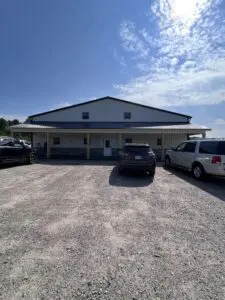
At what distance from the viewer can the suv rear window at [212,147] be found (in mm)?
8328

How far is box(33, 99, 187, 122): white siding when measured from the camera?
2275 centimetres

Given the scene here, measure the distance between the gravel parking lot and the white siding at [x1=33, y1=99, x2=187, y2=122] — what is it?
55.5 feet

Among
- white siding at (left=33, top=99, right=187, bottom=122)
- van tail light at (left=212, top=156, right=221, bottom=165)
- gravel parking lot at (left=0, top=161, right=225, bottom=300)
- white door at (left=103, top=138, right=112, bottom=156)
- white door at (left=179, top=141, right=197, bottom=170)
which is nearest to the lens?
gravel parking lot at (left=0, top=161, right=225, bottom=300)

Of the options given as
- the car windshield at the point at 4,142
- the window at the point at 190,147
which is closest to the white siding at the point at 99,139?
the car windshield at the point at 4,142

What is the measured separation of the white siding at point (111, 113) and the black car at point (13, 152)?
1009 centimetres

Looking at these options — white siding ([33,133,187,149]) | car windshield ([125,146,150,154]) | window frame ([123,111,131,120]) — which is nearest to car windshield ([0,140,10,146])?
car windshield ([125,146,150,154])

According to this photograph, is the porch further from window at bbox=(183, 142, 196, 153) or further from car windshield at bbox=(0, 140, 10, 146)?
window at bbox=(183, 142, 196, 153)

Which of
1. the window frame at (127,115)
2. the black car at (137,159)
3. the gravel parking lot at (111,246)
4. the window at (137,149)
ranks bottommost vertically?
the gravel parking lot at (111,246)

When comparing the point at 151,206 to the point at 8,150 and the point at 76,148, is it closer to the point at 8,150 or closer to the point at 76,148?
the point at 8,150

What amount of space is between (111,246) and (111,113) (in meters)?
20.2

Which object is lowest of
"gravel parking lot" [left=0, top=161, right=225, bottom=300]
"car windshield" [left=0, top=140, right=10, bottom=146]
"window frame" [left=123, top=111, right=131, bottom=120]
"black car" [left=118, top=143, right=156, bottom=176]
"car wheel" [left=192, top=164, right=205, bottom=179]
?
"gravel parking lot" [left=0, top=161, right=225, bottom=300]

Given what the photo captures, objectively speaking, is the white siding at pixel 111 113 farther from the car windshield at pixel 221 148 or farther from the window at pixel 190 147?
the car windshield at pixel 221 148

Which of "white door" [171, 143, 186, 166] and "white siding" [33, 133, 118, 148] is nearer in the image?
"white door" [171, 143, 186, 166]

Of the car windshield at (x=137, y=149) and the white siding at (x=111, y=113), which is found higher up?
the white siding at (x=111, y=113)
